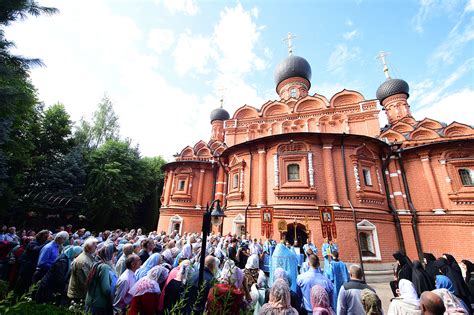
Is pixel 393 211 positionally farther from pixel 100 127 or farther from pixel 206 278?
pixel 100 127

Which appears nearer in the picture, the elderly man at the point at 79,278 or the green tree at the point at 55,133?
the elderly man at the point at 79,278

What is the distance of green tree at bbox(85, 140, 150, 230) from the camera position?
18.8 metres

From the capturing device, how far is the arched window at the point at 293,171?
14070 millimetres

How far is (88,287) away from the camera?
3559 mm

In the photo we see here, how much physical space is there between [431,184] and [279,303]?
1724 centimetres

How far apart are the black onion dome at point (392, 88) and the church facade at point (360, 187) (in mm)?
5623

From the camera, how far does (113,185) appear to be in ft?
62.6

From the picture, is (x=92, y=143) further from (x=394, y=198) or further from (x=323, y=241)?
(x=394, y=198)

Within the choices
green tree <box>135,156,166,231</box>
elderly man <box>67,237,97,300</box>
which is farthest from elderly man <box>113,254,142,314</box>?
green tree <box>135,156,166,231</box>

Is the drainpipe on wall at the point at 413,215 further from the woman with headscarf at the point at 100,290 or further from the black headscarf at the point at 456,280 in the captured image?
the woman with headscarf at the point at 100,290

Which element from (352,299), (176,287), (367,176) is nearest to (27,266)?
(176,287)

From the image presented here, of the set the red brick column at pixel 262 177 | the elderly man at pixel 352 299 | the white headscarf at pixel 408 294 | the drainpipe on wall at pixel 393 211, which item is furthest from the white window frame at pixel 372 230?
the elderly man at pixel 352 299

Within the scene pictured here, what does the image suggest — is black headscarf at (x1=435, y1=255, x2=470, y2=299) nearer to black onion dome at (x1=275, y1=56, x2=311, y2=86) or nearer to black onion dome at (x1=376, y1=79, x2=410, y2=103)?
black onion dome at (x1=275, y1=56, x2=311, y2=86)

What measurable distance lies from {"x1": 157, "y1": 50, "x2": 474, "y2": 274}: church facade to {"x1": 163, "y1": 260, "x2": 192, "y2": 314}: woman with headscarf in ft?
32.5
